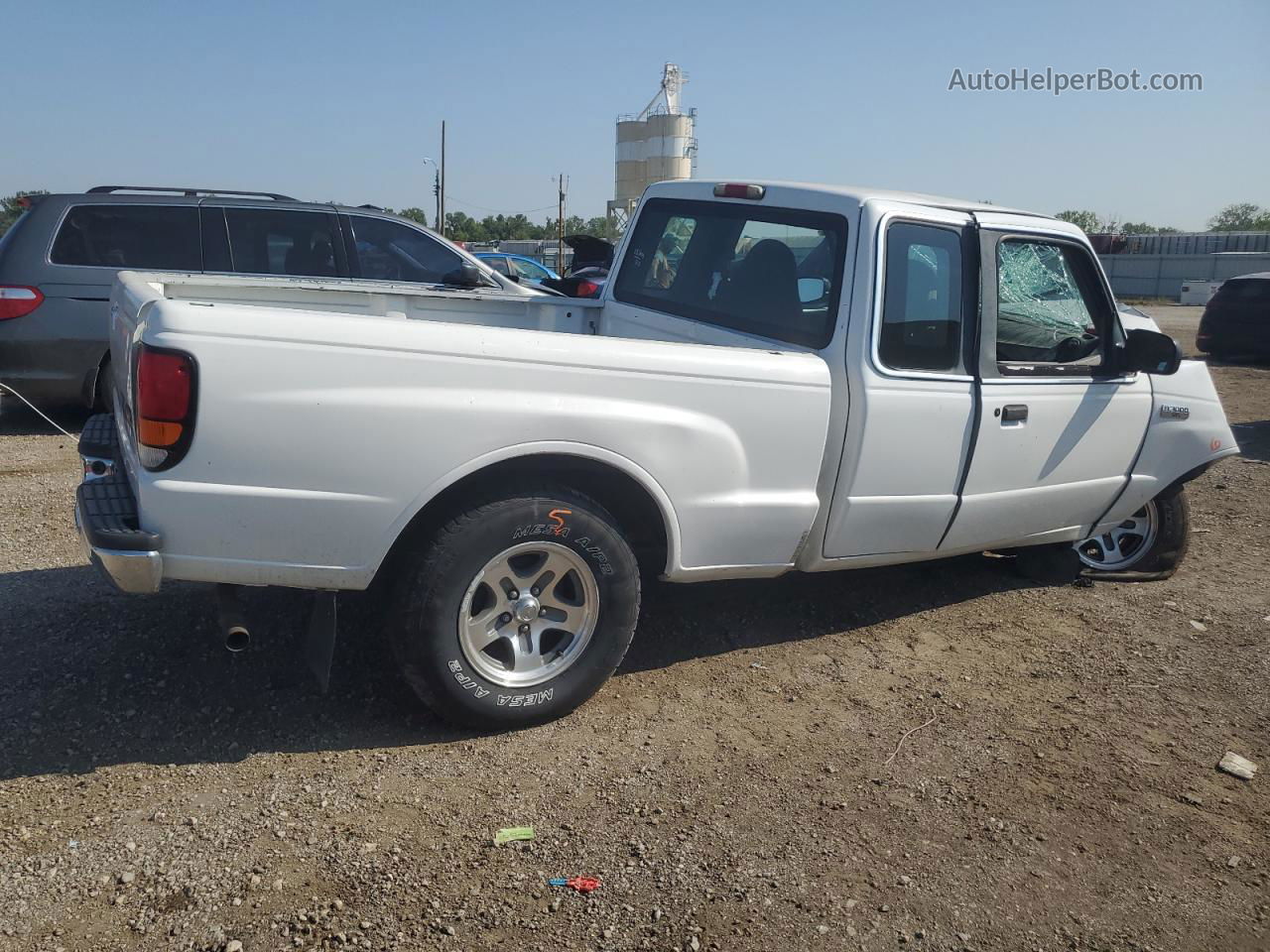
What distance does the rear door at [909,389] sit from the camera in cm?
402

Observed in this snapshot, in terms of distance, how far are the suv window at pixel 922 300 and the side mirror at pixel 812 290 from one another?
0.79 feet

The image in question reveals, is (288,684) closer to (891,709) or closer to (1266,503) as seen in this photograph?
(891,709)

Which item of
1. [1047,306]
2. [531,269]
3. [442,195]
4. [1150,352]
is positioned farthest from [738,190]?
[442,195]

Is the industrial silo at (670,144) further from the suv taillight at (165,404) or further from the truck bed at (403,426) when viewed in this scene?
the suv taillight at (165,404)

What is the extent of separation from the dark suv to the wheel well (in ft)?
13.0

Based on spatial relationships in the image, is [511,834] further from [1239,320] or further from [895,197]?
[1239,320]

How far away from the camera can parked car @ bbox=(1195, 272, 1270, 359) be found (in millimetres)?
15961

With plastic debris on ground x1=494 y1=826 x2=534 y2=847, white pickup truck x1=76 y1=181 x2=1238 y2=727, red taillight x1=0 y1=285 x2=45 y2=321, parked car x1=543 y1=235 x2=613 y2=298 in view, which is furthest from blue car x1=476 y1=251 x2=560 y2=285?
plastic debris on ground x1=494 y1=826 x2=534 y2=847

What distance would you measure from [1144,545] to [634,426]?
11.7 ft

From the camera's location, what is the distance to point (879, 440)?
402cm

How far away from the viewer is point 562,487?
355cm

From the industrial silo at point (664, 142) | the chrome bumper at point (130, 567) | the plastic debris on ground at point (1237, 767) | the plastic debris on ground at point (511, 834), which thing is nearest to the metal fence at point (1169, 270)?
the industrial silo at point (664, 142)

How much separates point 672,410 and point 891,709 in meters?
1.48

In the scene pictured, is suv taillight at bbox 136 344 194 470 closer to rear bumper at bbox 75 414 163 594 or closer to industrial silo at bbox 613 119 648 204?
rear bumper at bbox 75 414 163 594
